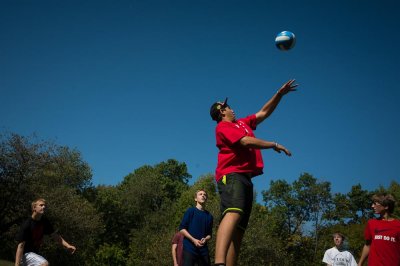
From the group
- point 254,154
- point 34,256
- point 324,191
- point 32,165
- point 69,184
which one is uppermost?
point 324,191

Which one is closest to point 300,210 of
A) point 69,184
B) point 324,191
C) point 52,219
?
point 324,191

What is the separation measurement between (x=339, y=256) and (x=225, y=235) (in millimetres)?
8133

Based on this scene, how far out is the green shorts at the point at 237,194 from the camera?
4.85m

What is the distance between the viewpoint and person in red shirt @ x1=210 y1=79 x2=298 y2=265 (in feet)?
15.6

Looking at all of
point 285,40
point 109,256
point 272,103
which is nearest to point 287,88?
point 272,103

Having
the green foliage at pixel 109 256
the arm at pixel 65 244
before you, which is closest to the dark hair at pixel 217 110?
the arm at pixel 65 244

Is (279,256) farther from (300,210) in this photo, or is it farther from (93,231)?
(300,210)

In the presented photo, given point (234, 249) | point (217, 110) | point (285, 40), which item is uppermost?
point (285, 40)

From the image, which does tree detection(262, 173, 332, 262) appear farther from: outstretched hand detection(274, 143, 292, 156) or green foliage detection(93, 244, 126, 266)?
outstretched hand detection(274, 143, 292, 156)

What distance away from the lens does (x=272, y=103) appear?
629 cm

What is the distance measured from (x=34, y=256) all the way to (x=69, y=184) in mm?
42703

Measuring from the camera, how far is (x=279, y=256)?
1647 inches

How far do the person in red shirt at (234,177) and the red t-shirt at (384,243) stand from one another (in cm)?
335

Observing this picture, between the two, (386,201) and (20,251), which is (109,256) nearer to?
(20,251)
